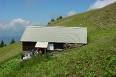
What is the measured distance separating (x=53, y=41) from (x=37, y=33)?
525cm

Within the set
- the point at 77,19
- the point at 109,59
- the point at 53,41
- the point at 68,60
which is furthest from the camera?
the point at 77,19

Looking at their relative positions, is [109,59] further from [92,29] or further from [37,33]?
[92,29]

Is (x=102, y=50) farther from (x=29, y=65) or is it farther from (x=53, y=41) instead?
(x=53, y=41)

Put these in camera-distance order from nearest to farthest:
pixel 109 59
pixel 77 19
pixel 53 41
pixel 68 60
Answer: pixel 109 59
pixel 68 60
pixel 53 41
pixel 77 19

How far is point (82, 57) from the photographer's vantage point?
30656mm

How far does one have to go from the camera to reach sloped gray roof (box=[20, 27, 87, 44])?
63184 millimetres

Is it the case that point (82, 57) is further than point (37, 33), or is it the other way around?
point (37, 33)

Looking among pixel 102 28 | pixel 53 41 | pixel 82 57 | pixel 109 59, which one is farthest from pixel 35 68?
pixel 102 28

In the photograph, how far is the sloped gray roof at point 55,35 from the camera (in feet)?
207

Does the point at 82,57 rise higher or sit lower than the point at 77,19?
lower

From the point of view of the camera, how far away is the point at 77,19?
106625mm

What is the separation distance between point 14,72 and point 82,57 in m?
6.61

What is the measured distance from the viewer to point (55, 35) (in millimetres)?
64750

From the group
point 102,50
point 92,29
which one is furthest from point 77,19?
point 102,50
